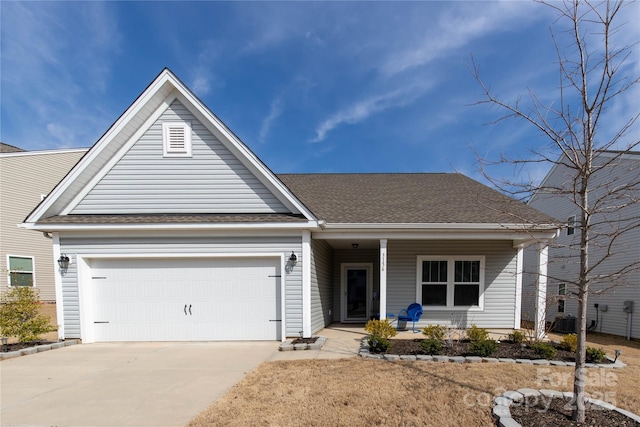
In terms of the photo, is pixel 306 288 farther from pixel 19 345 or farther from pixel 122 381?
pixel 19 345

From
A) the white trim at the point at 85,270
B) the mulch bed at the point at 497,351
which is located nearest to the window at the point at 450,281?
the mulch bed at the point at 497,351

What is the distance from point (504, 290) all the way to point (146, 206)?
10.3 m

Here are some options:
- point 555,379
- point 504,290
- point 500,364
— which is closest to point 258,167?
point 500,364

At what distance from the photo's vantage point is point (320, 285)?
9.16m

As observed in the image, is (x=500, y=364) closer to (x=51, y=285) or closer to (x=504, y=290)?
(x=504, y=290)

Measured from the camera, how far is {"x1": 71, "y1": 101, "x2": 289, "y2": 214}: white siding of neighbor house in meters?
7.90

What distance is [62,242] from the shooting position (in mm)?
7762

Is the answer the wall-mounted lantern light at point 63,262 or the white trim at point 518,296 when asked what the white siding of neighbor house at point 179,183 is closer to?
the wall-mounted lantern light at point 63,262

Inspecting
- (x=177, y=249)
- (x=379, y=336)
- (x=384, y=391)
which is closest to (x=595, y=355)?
(x=379, y=336)

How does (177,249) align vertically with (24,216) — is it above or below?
below

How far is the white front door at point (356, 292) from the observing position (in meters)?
11.1

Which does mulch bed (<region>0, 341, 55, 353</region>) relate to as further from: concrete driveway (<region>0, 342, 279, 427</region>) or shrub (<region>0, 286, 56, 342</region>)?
concrete driveway (<region>0, 342, 279, 427</region>)

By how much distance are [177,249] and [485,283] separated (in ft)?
28.7

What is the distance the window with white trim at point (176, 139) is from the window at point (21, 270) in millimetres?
12035
